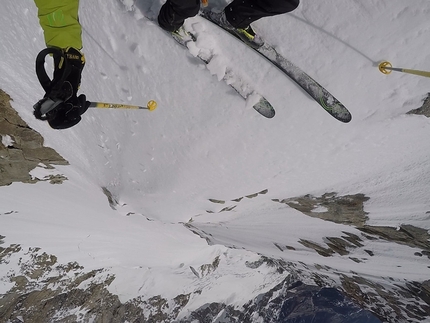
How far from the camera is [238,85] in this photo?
4.04 meters

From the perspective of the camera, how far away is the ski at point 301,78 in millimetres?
3701

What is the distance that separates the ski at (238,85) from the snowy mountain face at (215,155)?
0.06 meters

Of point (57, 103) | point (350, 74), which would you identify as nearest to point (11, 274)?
point (57, 103)

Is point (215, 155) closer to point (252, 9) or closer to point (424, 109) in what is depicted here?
point (252, 9)

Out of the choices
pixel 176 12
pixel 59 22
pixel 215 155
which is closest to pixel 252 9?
pixel 176 12

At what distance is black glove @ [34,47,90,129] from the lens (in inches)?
109

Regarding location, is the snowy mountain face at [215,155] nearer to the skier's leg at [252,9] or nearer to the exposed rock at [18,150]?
the exposed rock at [18,150]

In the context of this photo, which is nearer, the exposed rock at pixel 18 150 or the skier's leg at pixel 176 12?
the skier's leg at pixel 176 12

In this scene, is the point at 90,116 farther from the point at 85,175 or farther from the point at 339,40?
the point at 339,40

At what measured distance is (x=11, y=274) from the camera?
9562 mm

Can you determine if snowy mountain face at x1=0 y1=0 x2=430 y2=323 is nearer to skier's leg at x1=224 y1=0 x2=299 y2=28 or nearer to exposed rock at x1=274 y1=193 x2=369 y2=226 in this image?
exposed rock at x1=274 y1=193 x2=369 y2=226

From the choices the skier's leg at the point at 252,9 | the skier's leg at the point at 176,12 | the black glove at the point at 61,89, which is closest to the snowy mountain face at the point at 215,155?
the skier's leg at the point at 176,12

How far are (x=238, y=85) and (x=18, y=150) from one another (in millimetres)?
4896

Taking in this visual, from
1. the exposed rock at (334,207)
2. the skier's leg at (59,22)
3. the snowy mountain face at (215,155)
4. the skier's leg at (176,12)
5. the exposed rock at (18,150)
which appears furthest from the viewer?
the exposed rock at (334,207)
